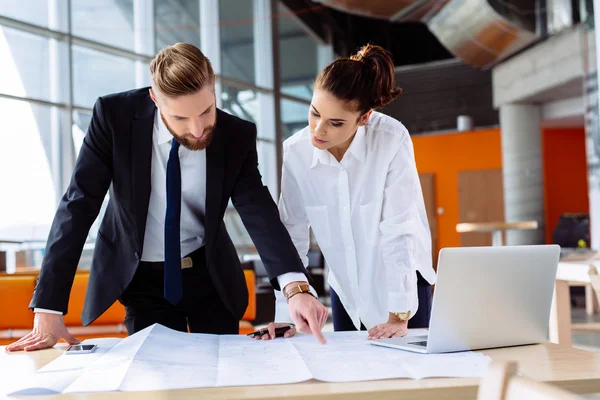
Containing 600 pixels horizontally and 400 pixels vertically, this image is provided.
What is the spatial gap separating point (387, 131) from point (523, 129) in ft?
30.8

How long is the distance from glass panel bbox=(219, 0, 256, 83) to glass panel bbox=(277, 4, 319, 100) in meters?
0.80

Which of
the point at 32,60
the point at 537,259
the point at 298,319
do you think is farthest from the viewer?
the point at 32,60

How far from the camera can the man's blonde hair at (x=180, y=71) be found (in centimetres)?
149

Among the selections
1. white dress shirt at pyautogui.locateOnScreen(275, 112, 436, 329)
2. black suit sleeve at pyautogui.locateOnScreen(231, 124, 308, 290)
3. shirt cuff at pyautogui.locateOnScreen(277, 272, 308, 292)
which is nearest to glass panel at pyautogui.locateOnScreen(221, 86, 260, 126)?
white dress shirt at pyautogui.locateOnScreen(275, 112, 436, 329)

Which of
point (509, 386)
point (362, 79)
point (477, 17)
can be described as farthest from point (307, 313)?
point (477, 17)

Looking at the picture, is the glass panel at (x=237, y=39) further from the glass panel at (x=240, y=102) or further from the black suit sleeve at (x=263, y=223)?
the black suit sleeve at (x=263, y=223)

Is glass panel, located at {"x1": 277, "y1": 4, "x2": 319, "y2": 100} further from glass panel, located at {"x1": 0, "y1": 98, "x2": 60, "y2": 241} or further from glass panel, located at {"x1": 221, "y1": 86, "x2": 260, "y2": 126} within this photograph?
glass panel, located at {"x1": 0, "y1": 98, "x2": 60, "y2": 241}

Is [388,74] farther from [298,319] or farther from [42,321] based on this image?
[42,321]

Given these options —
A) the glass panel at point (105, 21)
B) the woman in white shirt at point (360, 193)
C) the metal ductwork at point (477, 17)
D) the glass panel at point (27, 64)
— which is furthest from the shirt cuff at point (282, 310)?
the metal ductwork at point (477, 17)

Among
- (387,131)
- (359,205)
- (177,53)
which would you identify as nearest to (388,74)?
(387,131)

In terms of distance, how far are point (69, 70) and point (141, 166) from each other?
623 centimetres

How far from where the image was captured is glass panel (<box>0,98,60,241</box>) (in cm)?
671

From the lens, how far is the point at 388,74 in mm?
1826

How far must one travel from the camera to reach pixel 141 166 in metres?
1.62
